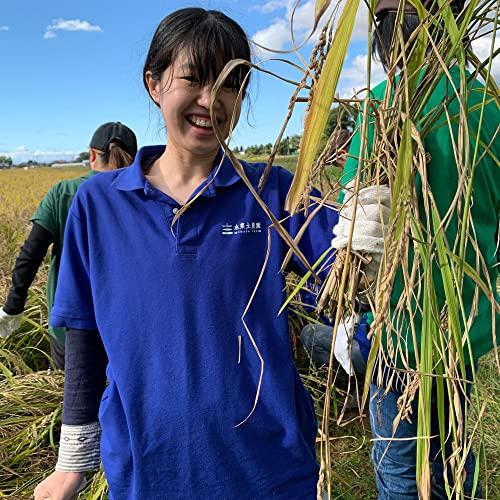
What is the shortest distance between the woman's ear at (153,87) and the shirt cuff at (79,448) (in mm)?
682

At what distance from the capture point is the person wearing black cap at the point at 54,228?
2182mm

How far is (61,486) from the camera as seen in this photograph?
3.39 feet

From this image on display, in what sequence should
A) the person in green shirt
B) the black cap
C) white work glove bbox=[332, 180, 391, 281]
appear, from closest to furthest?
white work glove bbox=[332, 180, 391, 281]
the person in green shirt
the black cap

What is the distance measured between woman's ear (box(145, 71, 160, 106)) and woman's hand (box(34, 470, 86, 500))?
0.77 m

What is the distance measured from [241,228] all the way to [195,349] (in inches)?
9.5

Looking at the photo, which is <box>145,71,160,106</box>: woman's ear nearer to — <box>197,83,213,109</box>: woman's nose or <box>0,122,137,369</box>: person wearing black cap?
<box>197,83,213,109</box>: woman's nose

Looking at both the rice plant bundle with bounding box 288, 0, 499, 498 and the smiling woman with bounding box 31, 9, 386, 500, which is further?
the smiling woman with bounding box 31, 9, 386, 500

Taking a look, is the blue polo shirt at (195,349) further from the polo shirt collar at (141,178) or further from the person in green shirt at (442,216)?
the person in green shirt at (442,216)

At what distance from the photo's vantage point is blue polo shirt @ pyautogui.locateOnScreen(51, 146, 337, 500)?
36.9 inches

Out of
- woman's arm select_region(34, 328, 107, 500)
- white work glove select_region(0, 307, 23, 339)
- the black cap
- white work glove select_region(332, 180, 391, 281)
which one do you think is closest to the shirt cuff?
woman's arm select_region(34, 328, 107, 500)

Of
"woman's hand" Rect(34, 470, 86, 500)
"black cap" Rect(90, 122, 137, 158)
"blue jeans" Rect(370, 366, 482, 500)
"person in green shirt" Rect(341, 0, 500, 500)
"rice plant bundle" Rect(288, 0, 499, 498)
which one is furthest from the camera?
"black cap" Rect(90, 122, 137, 158)

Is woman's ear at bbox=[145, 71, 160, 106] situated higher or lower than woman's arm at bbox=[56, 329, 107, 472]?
higher

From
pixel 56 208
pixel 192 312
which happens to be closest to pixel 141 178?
pixel 192 312

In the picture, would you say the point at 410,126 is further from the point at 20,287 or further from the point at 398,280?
the point at 20,287
